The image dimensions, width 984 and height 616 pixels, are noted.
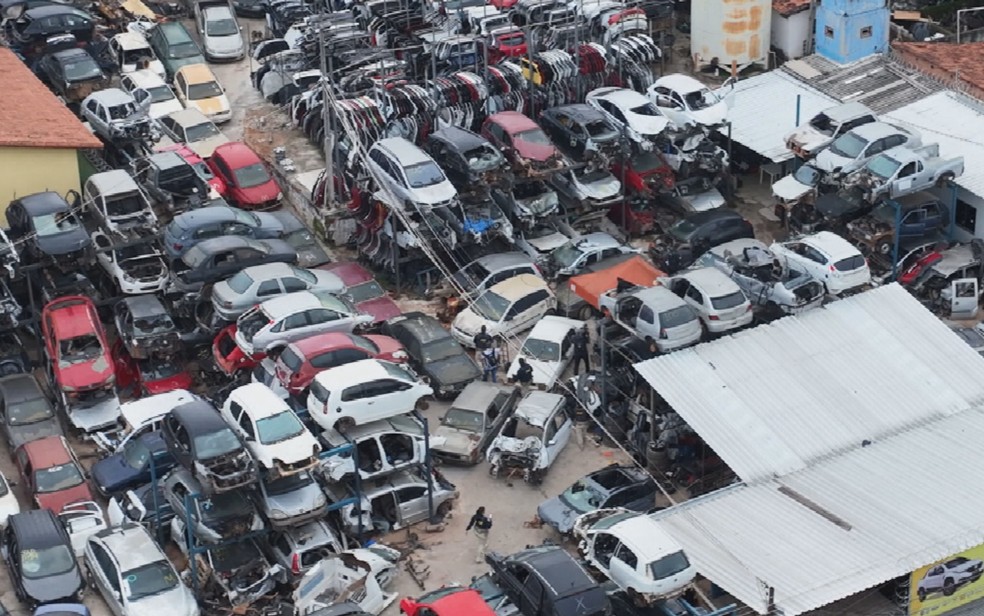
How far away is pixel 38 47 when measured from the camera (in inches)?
2151

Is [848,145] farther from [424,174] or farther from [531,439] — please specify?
[531,439]

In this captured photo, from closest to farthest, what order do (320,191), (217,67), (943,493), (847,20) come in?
1. (943,493)
2. (320,191)
3. (847,20)
4. (217,67)

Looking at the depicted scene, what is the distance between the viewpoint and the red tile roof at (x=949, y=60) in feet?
164

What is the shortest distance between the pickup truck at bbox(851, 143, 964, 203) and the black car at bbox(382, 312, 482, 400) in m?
9.98

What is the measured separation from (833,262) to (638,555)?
1041cm

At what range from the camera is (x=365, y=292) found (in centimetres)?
4403

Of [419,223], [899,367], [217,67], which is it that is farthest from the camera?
[217,67]

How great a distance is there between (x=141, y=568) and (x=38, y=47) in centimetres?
2413

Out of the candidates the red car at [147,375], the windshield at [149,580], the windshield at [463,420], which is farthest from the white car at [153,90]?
the windshield at [149,580]

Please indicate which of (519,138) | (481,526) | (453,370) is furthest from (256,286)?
(519,138)

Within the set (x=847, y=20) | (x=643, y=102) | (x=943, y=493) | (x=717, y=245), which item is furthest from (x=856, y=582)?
(x=847, y=20)

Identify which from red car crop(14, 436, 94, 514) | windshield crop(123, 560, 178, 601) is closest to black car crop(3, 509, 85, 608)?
windshield crop(123, 560, 178, 601)

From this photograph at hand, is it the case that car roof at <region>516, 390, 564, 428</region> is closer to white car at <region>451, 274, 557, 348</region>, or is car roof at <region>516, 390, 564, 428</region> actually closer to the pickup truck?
white car at <region>451, 274, 557, 348</region>

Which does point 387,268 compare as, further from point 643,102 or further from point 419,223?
point 643,102
